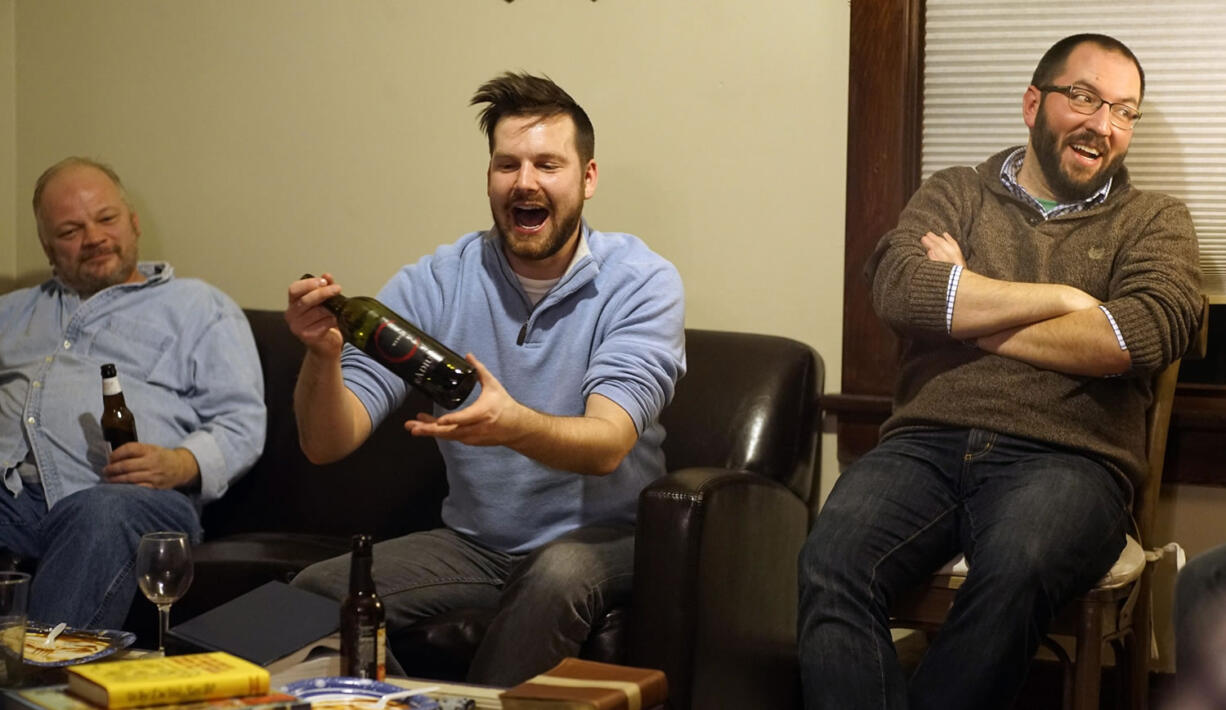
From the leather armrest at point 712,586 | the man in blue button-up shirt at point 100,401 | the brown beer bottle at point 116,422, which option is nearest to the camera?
the leather armrest at point 712,586

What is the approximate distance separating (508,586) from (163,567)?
62cm

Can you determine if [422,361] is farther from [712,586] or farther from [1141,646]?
[1141,646]

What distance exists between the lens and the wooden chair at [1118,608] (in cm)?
227

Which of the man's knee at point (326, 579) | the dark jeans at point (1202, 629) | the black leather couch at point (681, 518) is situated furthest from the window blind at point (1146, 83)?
the man's knee at point (326, 579)

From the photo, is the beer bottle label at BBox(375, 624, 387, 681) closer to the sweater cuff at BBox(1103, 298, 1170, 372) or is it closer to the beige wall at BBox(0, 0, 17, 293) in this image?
the sweater cuff at BBox(1103, 298, 1170, 372)

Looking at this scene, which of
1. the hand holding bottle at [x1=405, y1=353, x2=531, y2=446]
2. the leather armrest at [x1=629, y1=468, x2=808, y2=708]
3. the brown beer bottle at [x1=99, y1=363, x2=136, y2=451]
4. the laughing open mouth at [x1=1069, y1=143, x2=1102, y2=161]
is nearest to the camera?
the hand holding bottle at [x1=405, y1=353, x2=531, y2=446]

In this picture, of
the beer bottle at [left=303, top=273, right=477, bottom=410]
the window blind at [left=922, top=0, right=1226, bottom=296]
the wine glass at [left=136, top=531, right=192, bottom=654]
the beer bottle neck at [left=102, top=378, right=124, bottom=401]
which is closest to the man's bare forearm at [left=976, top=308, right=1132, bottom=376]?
the window blind at [left=922, top=0, right=1226, bottom=296]

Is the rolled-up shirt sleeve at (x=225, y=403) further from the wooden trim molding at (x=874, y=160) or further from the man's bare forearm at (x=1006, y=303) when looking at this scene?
the man's bare forearm at (x=1006, y=303)

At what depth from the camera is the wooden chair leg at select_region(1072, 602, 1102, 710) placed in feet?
7.39

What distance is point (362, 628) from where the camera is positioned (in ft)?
5.20

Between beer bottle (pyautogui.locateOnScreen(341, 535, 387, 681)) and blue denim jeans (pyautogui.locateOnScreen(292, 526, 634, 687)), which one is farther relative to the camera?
blue denim jeans (pyautogui.locateOnScreen(292, 526, 634, 687))

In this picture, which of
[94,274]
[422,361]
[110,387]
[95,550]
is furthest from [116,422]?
[422,361]

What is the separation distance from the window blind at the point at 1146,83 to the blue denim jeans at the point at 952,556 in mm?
758

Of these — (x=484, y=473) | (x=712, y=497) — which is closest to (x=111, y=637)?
(x=484, y=473)
